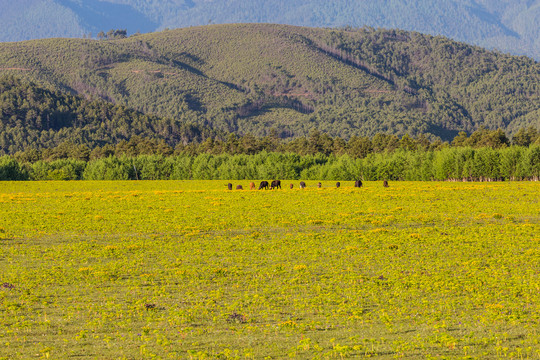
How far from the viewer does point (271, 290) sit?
1769 cm

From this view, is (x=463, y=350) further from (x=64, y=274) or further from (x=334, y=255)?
(x=64, y=274)

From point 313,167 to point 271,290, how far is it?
12339cm

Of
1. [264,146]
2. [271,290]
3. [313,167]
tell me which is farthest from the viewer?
[264,146]

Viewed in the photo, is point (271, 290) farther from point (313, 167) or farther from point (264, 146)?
point (264, 146)

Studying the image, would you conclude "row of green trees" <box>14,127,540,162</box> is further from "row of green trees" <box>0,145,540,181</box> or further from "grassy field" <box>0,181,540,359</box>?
"grassy field" <box>0,181,540,359</box>

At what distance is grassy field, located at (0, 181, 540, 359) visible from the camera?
13.0 metres

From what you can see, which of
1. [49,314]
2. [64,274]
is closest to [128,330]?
[49,314]

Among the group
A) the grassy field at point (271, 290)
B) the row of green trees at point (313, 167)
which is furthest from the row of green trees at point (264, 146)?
the grassy field at point (271, 290)

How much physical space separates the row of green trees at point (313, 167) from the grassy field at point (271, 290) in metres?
87.9

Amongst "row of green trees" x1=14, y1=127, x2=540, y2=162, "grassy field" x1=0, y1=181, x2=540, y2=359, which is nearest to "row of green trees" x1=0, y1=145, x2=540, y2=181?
"row of green trees" x1=14, y1=127, x2=540, y2=162

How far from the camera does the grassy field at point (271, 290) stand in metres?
13.0

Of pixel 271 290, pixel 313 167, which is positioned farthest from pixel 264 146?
pixel 271 290

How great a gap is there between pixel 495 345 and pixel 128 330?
825cm

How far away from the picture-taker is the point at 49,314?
50.7 feet
